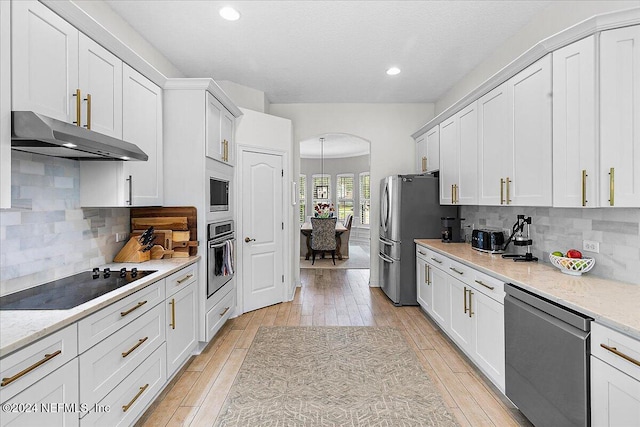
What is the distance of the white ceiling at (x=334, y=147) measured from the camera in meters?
8.61

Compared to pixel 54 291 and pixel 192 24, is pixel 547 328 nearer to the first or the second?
pixel 54 291

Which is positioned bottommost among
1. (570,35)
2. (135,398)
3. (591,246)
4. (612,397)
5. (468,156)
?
(135,398)

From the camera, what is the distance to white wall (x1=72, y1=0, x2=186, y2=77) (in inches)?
98.1

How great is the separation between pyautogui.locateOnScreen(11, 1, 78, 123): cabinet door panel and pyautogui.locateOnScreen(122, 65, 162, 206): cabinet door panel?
1.83 ft

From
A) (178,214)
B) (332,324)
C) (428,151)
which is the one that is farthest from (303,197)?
(178,214)

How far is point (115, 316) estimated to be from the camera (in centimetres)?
182

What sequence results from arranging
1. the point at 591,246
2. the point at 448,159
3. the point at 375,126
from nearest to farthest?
the point at 591,246 → the point at 448,159 → the point at 375,126

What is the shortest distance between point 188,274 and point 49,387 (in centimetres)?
151

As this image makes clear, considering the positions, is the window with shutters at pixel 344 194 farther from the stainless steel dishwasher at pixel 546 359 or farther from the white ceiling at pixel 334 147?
the stainless steel dishwasher at pixel 546 359

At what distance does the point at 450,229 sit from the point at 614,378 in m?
2.85

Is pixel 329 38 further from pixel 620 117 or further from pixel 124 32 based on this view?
pixel 620 117

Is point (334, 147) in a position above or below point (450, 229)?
above

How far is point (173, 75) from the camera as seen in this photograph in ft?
12.7

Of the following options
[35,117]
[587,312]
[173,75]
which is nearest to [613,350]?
[587,312]
